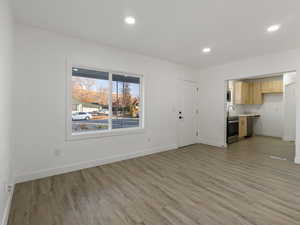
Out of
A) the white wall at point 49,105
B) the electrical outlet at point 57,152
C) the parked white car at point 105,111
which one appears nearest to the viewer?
the white wall at point 49,105

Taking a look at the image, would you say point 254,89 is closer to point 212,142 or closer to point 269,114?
point 269,114

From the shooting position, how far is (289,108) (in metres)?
5.88

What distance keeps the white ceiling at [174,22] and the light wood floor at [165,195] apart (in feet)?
8.58

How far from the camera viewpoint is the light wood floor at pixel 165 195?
5.86ft

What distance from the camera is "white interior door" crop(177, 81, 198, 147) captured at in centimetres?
505

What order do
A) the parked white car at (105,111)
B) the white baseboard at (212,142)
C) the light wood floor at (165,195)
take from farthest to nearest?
1. the white baseboard at (212,142)
2. the parked white car at (105,111)
3. the light wood floor at (165,195)

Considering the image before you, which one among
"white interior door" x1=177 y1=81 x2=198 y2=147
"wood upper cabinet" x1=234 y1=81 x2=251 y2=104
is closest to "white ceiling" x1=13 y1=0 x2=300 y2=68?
"white interior door" x1=177 y1=81 x2=198 y2=147

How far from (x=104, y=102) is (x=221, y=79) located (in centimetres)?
367

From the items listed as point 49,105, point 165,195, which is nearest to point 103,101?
point 49,105

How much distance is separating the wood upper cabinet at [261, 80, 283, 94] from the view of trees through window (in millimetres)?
5691

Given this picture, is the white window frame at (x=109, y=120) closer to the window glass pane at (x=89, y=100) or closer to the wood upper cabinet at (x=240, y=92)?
the window glass pane at (x=89, y=100)

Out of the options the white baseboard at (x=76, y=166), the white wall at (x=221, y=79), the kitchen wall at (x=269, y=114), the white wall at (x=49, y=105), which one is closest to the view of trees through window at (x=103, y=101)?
the white wall at (x=49, y=105)

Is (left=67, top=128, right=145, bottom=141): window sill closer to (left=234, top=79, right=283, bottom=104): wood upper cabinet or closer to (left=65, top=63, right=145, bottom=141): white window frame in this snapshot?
(left=65, top=63, right=145, bottom=141): white window frame

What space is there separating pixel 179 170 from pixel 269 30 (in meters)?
3.05
